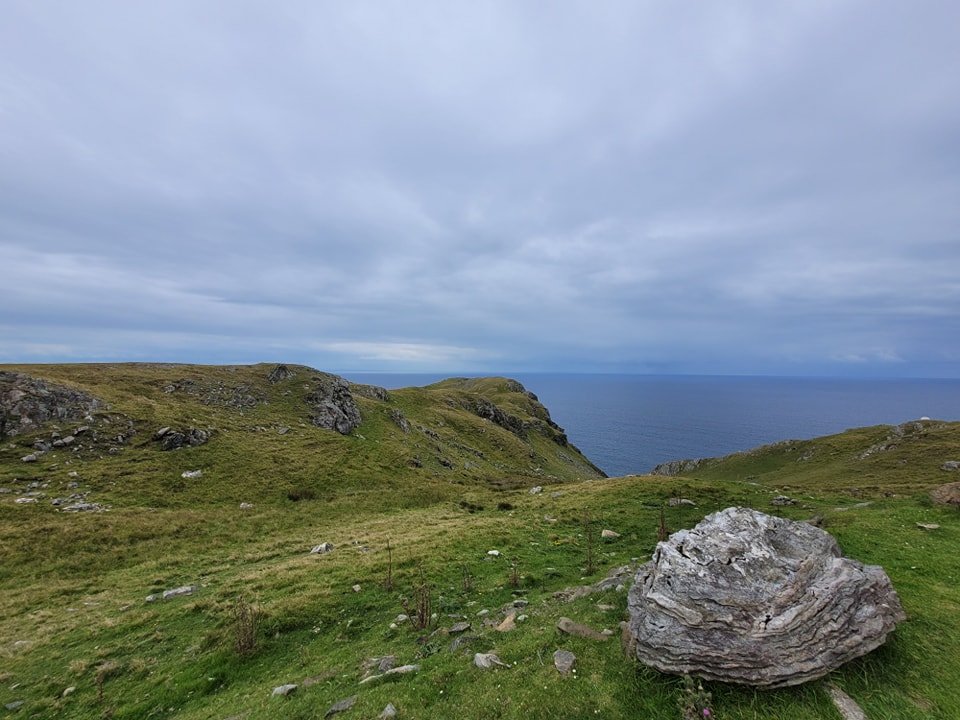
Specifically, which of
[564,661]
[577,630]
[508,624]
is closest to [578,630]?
[577,630]

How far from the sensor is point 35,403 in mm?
40312

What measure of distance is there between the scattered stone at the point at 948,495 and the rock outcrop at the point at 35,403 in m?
67.6

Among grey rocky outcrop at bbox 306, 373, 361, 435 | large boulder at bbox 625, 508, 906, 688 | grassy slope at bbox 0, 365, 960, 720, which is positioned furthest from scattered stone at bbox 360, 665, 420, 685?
grey rocky outcrop at bbox 306, 373, 361, 435

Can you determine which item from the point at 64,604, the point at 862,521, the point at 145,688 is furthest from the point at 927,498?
the point at 64,604

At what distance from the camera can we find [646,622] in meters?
10.2

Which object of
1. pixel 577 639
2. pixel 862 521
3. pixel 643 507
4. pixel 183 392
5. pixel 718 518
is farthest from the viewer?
pixel 183 392

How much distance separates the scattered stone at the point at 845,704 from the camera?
8180 millimetres

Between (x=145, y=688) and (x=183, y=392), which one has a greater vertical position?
(x=183, y=392)

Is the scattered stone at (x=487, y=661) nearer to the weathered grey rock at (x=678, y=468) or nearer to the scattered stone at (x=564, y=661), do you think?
the scattered stone at (x=564, y=661)

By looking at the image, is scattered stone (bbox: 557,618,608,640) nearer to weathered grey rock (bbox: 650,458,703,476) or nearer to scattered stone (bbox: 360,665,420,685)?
scattered stone (bbox: 360,665,420,685)

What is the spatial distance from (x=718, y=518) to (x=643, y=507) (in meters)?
15.8

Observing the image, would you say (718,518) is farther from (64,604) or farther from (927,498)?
(64,604)

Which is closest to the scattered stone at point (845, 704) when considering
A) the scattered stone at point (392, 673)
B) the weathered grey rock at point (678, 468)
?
the scattered stone at point (392, 673)

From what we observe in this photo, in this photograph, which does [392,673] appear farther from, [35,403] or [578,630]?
[35,403]
